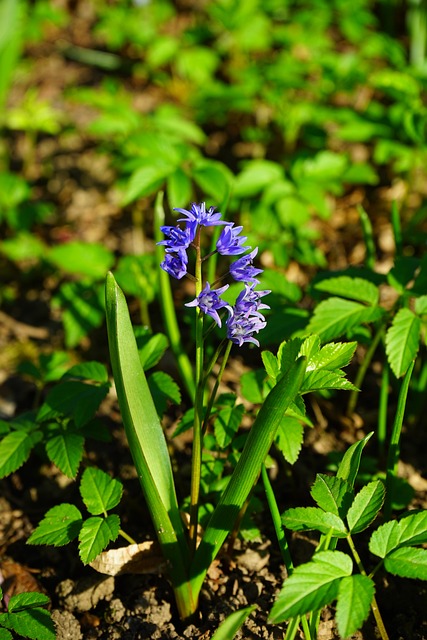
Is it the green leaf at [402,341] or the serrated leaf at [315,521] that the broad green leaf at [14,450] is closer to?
the serrated leaf at [315,521]

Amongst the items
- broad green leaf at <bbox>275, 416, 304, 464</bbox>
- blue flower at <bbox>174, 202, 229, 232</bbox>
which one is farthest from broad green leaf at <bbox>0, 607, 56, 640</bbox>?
blue flower at <bbox>174, 202, 229, 232</bbox>

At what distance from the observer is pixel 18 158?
13.5 ft

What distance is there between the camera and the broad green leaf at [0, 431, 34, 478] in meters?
1.75

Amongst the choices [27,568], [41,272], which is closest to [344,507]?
[27,568]

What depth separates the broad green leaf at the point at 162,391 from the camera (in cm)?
179

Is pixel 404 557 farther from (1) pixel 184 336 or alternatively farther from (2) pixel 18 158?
(2) pixel 18 158

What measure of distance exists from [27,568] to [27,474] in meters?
0.41

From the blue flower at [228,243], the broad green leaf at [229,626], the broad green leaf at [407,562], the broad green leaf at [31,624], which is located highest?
the blue flower at [228,243]

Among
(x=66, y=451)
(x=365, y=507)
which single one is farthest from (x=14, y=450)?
(x=365, y=507)

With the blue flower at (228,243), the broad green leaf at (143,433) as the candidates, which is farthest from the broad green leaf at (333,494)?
the blue flower at (228,243)

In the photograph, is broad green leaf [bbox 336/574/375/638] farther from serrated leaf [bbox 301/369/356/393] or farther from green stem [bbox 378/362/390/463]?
green stem [bbox 378/362/390/463]

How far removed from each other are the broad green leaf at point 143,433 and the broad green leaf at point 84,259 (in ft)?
4.69

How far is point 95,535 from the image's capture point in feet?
5.19

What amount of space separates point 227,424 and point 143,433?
33 centimetres
